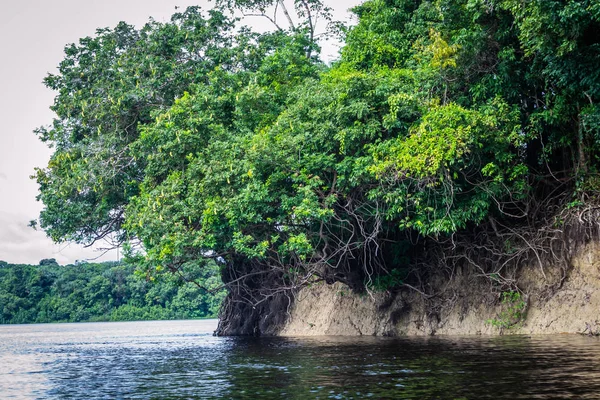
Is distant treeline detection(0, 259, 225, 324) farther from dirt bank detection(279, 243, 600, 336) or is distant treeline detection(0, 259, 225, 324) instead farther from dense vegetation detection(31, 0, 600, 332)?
dense vegetation detection(31, 0, 600, 332)

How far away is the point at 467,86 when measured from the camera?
19.4 metres

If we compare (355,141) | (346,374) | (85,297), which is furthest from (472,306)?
(85,297)

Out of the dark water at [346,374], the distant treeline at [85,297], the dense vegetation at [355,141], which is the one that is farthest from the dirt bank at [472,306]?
the distant treeline at [85,297]

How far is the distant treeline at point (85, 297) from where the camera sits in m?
79.8

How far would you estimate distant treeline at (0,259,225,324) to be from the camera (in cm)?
7981

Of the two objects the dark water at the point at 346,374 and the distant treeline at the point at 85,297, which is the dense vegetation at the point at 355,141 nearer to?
the dark water at the point at 346,374

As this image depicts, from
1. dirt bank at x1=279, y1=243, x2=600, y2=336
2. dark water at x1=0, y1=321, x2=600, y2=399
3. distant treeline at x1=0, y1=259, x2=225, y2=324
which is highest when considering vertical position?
distant treeline at x1=0, y1=259, x2=225, y2=324

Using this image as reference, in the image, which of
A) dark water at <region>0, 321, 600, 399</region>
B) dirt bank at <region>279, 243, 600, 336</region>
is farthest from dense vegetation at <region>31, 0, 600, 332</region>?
dark water at <region>0, 321, 600, 399</region>

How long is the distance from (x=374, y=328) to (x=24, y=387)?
15917mm

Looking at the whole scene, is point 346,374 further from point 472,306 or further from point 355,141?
point 472,306

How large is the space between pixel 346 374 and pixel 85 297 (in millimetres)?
75140

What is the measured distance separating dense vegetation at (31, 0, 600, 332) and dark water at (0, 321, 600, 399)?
13.7 ft

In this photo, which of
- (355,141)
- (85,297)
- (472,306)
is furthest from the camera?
(85,297)

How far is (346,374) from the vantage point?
38.6 feet
